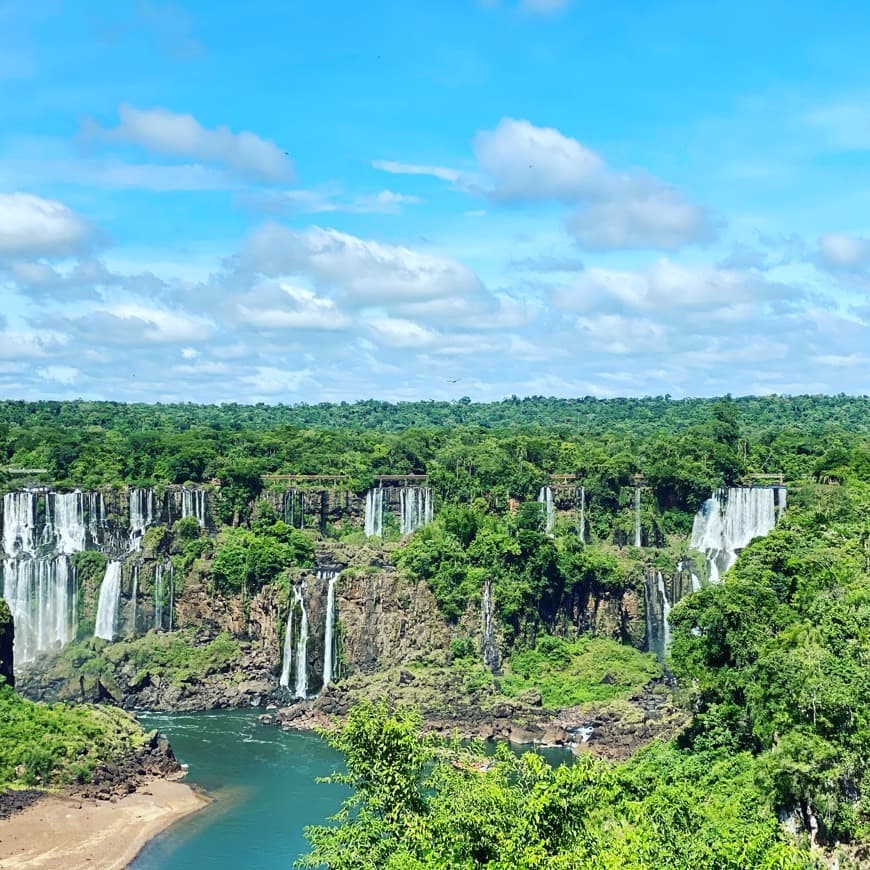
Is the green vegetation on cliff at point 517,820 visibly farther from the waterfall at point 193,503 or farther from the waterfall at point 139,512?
the waterfall at point 139,512

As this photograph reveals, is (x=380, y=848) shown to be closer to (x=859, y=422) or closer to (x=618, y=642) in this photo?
(x=618, y=642)

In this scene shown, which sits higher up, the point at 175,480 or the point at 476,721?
the point at 175,480

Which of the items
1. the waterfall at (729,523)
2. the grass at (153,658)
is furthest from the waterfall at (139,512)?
the waterfall at (729,523)

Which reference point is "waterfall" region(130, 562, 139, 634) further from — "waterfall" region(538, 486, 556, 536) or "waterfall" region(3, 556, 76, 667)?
"waterfall" region(538, 486, 556, 536)

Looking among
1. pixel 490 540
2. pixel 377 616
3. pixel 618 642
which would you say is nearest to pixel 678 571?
pixel 618 642

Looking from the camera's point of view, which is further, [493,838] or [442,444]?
[442,444]

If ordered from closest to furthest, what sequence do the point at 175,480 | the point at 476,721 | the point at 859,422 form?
the point at 476,721, the point at 175,480, the point at 859,422
